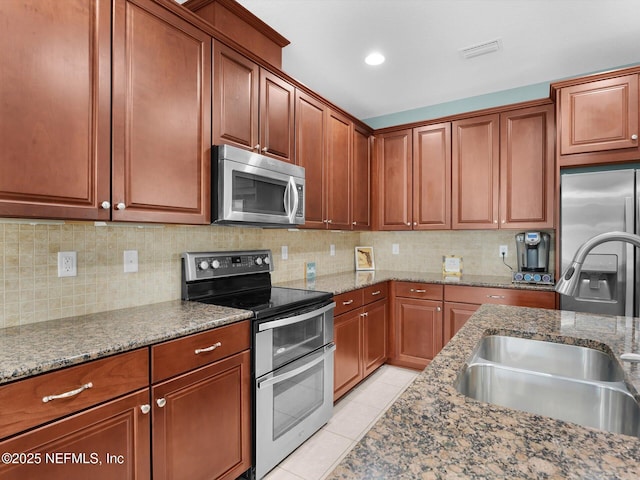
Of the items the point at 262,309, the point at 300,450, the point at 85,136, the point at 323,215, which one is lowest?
the point at 300,450

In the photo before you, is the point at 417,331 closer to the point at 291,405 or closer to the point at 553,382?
the point at 291,405

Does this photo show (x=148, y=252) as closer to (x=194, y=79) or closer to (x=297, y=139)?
(x=194, y=79)

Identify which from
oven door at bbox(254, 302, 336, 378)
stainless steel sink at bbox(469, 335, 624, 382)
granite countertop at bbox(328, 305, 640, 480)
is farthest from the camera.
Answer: oven door at bbox(254, 302, 336, 378)

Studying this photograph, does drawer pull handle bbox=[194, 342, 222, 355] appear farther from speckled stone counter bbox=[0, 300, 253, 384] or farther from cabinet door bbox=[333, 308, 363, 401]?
cabinet door bbox=[333, 308, 363, 401]

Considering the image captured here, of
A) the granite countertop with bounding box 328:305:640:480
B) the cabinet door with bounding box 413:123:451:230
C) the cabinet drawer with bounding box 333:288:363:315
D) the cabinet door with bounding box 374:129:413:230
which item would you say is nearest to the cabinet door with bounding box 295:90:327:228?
the cabinet drawer with bounding box 333:288:363:315

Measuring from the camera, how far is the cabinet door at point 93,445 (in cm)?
102

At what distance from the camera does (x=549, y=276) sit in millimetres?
2865

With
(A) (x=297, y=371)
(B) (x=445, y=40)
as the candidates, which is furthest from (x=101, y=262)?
(B) (x=445, y=40)

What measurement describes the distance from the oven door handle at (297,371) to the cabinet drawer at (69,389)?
0.63 m

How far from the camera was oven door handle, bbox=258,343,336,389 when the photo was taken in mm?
1785

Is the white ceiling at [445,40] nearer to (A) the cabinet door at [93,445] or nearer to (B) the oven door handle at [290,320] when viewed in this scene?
(B) the oven door handle at [290,320]

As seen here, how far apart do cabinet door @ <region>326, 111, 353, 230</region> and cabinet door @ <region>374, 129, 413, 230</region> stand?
532 mm

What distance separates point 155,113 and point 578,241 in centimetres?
283

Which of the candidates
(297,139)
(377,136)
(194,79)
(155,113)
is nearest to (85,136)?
(155,113)
